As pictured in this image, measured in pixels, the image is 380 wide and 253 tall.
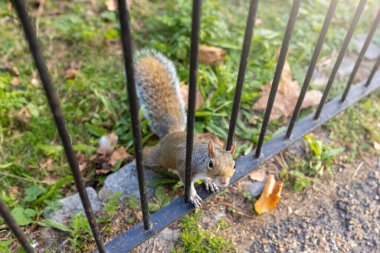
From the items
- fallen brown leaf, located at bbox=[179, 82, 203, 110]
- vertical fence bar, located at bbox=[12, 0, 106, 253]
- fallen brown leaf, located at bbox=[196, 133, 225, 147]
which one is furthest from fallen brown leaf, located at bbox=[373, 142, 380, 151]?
vertical fence bar, located at bbox=[12, 0, 106, 253]

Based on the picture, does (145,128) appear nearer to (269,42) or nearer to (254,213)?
(254,213)

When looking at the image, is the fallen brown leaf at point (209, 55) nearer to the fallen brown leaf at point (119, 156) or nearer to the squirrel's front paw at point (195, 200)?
the fallen brown leaf at point (119, 156)

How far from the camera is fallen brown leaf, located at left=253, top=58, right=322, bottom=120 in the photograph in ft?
6.70

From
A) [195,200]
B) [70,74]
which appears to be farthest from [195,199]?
[70,74]

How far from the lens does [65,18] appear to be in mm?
2670

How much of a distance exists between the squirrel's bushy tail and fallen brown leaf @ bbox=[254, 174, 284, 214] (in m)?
0.54

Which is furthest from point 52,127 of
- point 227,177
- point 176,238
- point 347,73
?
point 347,73

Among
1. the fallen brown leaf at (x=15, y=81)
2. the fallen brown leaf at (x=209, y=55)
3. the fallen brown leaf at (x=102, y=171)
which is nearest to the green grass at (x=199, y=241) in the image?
the fallen brown leaf at (x=102, y=171)

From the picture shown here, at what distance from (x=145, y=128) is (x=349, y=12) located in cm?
191

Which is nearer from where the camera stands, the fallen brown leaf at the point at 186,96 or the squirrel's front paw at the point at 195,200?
the squirrel's front paw at the point at 195,200

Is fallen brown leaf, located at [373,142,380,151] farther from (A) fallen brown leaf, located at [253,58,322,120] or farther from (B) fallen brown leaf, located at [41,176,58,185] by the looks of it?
(B) fallen brown leaf, located at [41,176,58,185]

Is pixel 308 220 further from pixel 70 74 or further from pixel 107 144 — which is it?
pixel 70 74

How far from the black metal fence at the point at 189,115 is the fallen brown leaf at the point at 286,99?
7.4 inches

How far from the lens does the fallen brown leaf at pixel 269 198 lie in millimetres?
1617
